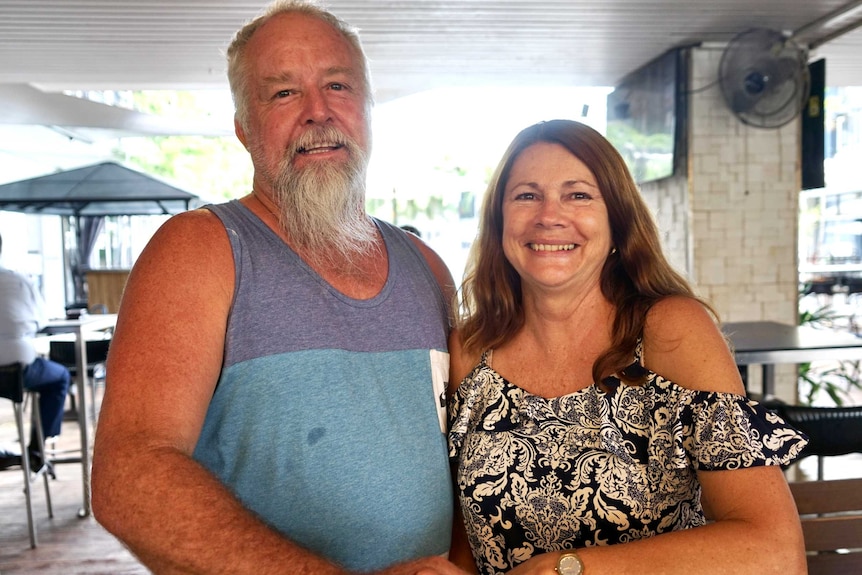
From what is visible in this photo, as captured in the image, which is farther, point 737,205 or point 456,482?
point 737,205

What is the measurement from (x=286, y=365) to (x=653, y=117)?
17.3 ft

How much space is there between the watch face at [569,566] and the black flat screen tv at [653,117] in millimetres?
4764

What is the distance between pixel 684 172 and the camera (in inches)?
220

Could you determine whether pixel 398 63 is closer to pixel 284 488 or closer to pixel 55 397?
pixel 55 397

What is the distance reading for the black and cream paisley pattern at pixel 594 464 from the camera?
1.40 m

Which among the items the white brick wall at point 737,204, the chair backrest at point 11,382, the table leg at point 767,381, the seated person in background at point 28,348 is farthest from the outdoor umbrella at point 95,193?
the table leg at point 767,381

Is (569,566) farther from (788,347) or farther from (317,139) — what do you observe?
(788,347)

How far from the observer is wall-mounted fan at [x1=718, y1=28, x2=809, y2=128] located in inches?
201

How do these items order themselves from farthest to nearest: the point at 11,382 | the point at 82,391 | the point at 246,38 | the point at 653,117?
the point at 653,117, the point at 82,391, the point at 11,382, the point at 246,38

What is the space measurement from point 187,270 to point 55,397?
4847 millimetres

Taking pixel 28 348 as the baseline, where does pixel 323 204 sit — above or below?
above

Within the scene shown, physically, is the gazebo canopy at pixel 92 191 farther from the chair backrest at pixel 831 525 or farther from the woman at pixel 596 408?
the chair backrest at pixel 831 525

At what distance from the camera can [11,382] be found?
3783 mm

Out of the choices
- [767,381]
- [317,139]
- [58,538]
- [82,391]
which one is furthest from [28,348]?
[767,381]
